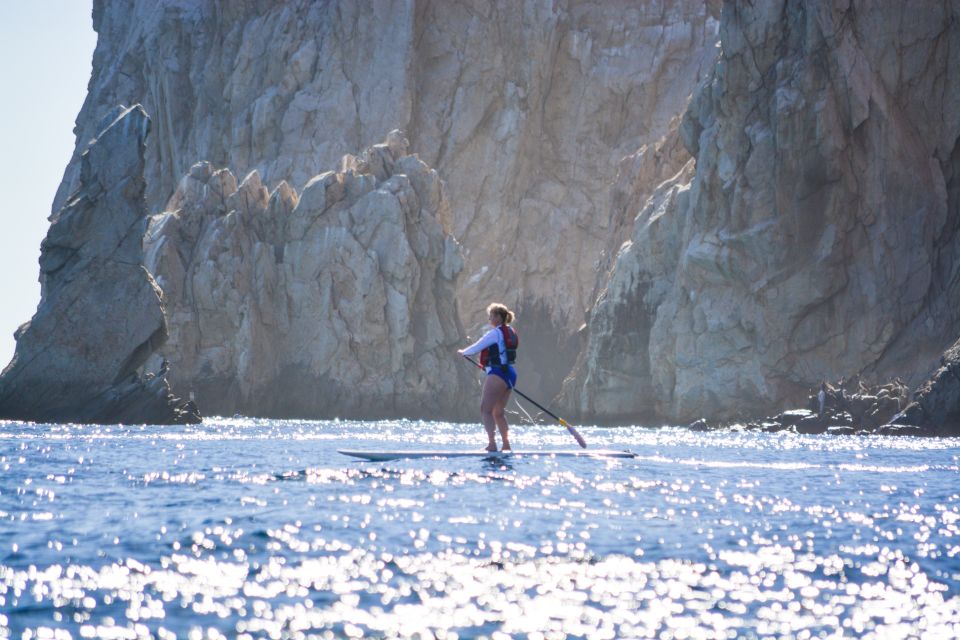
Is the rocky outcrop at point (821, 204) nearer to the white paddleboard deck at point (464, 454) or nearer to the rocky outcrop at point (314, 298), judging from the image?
the rocky outcrop at point (314, 298)

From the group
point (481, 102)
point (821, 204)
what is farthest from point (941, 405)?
point (481, 102)

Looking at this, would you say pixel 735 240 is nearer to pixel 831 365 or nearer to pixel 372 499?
pixel 831 365

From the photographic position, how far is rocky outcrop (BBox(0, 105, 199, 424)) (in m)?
73.2

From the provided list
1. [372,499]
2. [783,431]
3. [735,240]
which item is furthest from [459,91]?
[372,499]

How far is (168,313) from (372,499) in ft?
323

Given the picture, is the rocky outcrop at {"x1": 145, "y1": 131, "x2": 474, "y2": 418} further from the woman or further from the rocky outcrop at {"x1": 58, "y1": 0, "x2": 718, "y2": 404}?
the woman

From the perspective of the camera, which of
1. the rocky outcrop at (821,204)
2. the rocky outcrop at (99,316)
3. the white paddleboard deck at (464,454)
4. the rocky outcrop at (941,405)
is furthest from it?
the rocky outcrop at (821,204)

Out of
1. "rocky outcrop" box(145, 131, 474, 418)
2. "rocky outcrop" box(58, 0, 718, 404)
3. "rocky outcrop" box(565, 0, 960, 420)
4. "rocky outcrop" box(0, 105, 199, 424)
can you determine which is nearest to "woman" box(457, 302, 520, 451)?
"rocky outcrop" box(0, 105, 199, 424)

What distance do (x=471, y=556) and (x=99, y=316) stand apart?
67.6m

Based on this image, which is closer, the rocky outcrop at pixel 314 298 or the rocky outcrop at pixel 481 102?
the rocky outcrop at pixel 314 298

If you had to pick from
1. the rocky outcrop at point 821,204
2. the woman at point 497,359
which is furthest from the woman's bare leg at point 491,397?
the rocky outcrop at point 821,204

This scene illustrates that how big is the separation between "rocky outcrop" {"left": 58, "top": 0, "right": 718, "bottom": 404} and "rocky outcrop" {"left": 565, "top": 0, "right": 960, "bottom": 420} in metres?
64.8

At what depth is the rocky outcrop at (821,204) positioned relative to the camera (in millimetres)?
89938

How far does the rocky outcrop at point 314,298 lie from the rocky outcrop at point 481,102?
40.9m
